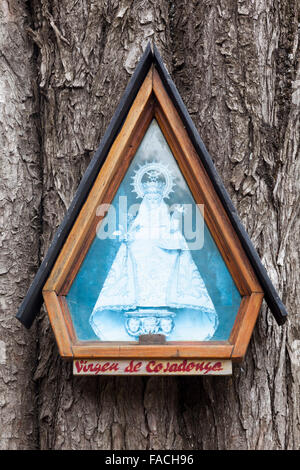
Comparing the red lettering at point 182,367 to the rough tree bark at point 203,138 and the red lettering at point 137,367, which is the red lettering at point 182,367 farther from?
the rough tree bark at point 203,138

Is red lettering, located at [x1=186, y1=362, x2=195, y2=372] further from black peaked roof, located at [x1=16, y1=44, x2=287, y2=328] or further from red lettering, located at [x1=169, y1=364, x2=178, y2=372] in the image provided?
black peaked roof, located at [x1=16, y1=44, x2=287, y2=328]

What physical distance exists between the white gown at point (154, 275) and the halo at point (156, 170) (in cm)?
3

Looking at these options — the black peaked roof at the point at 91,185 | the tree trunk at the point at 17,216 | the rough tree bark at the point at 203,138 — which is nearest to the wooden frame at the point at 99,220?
the black peaked roof at the point at 91,185

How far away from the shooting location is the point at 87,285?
1.74 metres

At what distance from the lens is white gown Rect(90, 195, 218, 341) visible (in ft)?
5.65

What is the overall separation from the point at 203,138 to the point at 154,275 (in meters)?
0.52

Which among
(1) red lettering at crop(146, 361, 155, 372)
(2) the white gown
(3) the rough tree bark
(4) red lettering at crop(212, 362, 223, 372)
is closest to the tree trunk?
(3) the rough tree bark

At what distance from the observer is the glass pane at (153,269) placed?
5.62 feet

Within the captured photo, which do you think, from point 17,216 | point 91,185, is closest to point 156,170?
point 91,185

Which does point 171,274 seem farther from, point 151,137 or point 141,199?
point 151,137

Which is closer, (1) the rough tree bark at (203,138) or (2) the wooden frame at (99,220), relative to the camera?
(2) the wooden frame at (99,220)

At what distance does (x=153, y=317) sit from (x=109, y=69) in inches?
32.8

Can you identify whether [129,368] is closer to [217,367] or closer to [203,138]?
[217,367]

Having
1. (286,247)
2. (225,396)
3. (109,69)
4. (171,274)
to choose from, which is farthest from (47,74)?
(225,396)
